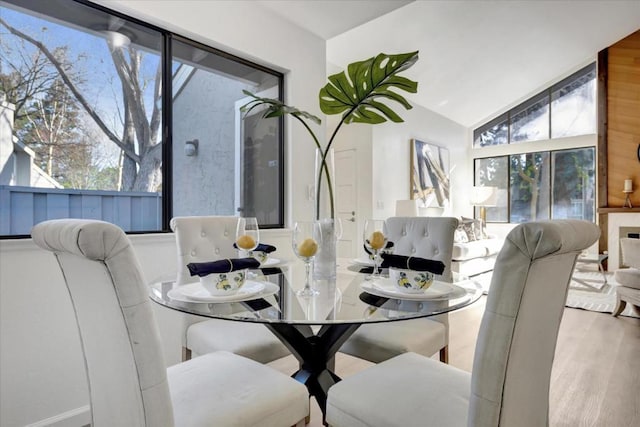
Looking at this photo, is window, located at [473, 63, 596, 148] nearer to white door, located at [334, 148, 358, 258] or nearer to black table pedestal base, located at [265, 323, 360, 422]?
white door, located at [334, 148, 358, 258]

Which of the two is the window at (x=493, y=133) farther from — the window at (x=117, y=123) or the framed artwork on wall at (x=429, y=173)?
the window at (x=117, y=123)

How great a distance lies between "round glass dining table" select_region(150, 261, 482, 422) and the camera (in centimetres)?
112

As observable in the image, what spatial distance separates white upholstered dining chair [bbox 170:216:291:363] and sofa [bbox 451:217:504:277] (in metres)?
3.48

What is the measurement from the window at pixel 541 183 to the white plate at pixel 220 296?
734 cm

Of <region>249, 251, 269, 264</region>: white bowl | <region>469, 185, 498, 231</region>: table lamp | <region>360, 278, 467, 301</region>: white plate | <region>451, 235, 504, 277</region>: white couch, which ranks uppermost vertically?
<region>469, 185, 498, 231</region>: table lamp

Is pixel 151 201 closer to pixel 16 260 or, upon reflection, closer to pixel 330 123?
pixel 16 260

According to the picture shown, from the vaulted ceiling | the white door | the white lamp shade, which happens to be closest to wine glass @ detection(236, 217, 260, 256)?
the vaulted ceiling

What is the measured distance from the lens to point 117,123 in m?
2.18

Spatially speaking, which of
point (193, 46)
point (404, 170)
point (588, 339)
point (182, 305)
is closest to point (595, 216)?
point (404, 170)

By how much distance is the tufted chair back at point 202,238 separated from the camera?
1923 millimetres

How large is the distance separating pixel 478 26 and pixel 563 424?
184 inches

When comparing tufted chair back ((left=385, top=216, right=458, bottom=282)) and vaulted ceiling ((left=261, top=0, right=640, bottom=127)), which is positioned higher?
vaulted ceiling ((left=261, top=0, right=640, bottom=127))

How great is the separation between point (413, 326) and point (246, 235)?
0.88 metres

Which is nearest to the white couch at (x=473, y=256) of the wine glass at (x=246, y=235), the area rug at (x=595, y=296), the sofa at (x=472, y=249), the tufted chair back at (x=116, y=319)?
the sofa at (x=472, y=249)
